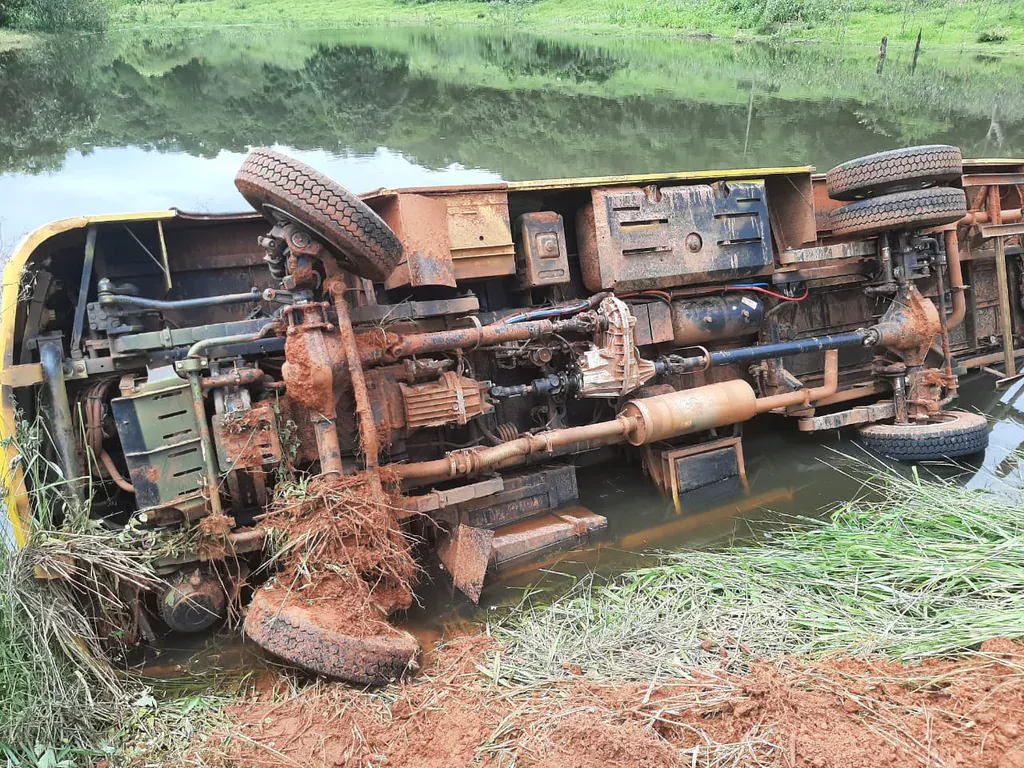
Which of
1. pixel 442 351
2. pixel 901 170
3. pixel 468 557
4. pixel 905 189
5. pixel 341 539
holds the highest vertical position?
pixel 901 170

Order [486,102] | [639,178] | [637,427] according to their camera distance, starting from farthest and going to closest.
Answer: [486,102]
[639,178]
[637,427]

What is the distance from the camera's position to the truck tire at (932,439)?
16.0 feet

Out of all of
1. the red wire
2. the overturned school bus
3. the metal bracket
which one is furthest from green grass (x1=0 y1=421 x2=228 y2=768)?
the metal bracket

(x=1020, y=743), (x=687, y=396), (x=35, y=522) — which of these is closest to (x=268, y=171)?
(x=35, y=522)

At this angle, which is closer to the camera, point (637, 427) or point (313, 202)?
point (313, 202)

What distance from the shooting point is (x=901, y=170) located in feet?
16.2

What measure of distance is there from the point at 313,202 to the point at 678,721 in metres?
2.51

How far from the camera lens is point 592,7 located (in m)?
24.2

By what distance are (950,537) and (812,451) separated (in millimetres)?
1881

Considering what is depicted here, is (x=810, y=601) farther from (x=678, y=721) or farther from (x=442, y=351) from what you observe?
(x=442, y=351)

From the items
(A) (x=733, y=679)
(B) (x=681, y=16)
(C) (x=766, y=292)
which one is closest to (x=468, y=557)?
(A) (x=733, y=679)

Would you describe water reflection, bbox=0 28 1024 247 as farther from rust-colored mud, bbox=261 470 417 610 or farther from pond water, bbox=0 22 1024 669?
rust-colored mud, bbox=261 470 417 610

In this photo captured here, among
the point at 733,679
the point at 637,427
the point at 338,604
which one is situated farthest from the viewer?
the point at 637,427

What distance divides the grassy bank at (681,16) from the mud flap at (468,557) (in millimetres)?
18897
